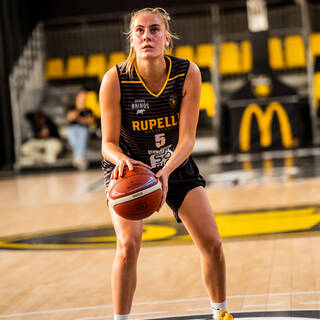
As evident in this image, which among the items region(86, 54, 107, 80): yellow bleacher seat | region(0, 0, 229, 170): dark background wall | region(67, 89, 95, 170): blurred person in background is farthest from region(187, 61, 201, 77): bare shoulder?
region(86, 54, 107, 80): yellow bleacher seat

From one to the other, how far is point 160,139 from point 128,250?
55 cm

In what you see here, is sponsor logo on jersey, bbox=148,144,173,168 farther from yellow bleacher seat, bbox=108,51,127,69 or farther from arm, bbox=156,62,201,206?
yellow bleacher seat, bbox=108,51,127,69

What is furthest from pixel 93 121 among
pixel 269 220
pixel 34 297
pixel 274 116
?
pixel 34 297

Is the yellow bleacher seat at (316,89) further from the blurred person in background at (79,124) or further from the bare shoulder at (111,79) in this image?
the bare shoulder at (111,79)

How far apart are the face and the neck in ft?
0.16

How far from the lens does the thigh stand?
9.71 feet

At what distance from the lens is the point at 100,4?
649 inches

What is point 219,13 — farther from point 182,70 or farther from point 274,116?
point 182,70

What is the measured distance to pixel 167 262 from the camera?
15.5 ft

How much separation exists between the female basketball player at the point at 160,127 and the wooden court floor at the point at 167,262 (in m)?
0.64

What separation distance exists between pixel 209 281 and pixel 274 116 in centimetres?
1010

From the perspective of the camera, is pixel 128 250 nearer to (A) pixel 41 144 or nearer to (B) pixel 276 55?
(A) pixel 41 144

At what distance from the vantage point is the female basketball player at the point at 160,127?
2.96 meters

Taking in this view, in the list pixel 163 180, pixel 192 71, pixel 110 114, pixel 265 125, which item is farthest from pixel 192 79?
pixel 265 125
